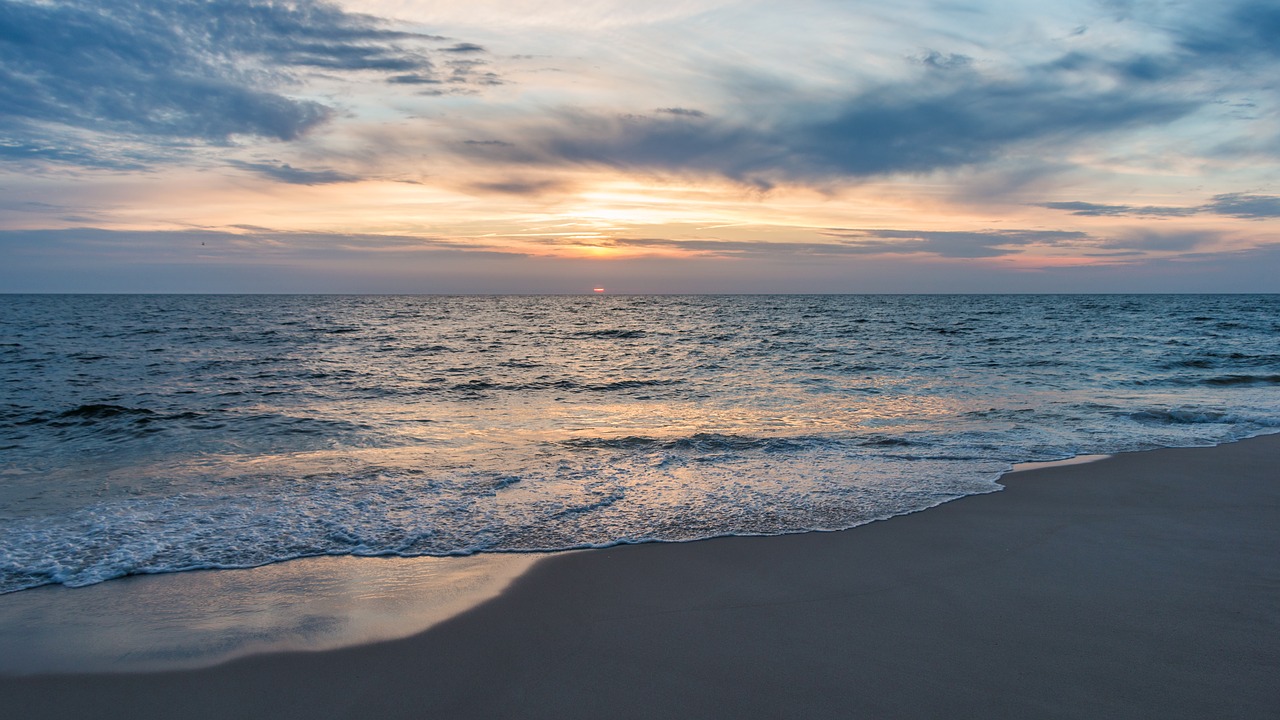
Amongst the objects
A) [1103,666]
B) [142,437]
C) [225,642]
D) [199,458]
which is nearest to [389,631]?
[225,642]

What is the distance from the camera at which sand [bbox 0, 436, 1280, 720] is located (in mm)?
3338

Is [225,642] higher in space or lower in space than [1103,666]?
lower

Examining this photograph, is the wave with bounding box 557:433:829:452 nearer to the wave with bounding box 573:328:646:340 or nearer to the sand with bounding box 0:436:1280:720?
the sand with bounding box 0:436:1280:720

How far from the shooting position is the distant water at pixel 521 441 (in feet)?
19.7

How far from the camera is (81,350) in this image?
2534 cm

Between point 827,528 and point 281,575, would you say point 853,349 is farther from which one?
point 281,575

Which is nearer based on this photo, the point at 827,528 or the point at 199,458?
the point at 827,528

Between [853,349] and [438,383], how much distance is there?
16274 mm

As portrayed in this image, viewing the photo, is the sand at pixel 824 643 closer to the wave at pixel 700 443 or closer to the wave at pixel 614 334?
the wave at pixel 700 443

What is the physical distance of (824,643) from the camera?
387cm

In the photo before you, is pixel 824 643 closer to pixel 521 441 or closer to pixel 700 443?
pixel 700 443

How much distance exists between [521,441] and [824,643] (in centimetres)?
678

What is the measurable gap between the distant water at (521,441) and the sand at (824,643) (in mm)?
1009

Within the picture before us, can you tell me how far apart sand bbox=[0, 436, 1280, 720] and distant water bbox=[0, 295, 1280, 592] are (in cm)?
101
